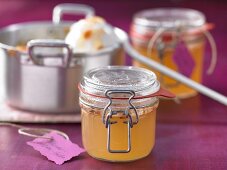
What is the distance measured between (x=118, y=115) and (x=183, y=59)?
0.28 meters

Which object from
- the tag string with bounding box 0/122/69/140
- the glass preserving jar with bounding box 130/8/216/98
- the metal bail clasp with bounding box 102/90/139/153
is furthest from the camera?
the glass preserving jar with bounding box 130/8/216/98

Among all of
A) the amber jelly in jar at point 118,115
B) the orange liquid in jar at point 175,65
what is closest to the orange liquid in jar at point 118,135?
the amber jelly in jar at point 118,115

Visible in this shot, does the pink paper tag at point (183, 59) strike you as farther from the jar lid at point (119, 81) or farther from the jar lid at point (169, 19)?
the jar lid at point (119, 81)

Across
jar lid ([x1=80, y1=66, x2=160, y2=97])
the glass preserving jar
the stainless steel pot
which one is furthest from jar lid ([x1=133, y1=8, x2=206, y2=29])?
jar lid ([x1=80, y1=66, x2=160, y2=97])

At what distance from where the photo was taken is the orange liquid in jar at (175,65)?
3.32 ft

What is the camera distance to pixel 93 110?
0.78 m

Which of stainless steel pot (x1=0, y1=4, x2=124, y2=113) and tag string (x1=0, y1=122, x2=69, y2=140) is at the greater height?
stainless steel pot (x1=0, y1=4, x2=124, y2=113)

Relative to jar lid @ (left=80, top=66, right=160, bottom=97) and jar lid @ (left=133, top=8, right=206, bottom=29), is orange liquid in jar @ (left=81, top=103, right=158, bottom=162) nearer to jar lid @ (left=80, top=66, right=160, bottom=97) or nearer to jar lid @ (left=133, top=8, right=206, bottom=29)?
jar lid @ (left=80, top=66, right=160, bottom=97)

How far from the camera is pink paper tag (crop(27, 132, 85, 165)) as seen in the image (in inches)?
31.4

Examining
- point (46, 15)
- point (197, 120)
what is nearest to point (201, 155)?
point (197, 120)

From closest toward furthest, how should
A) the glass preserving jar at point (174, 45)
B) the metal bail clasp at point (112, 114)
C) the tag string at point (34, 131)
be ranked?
the metal bail clasp at point (112, 114)
the tag string at point (34, 131)
the glass preserving jar at point (174, 45)

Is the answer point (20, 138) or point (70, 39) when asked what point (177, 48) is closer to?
point (70, 39)

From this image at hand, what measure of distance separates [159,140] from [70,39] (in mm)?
202

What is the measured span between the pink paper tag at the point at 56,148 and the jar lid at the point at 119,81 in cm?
8
